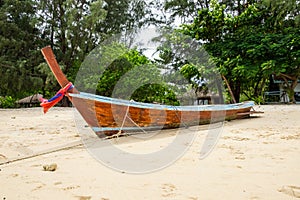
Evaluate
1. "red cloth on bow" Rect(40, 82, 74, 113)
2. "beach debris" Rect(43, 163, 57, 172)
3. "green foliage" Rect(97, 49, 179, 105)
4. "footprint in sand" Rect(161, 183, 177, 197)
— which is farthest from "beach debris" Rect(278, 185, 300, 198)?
"green foliage" Rect(97, 49, 179, 105)

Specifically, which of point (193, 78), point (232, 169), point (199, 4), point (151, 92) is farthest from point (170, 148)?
point (199, 4)

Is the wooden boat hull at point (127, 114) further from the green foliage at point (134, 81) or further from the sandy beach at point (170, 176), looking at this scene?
the green foliage at point (134, 81)

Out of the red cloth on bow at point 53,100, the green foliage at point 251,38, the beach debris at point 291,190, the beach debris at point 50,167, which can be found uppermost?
the green foliage at point 251,38

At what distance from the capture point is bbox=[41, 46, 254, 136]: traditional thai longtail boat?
12.3ft

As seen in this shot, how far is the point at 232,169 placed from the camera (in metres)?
2.31

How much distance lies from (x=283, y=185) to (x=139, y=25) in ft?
59.5

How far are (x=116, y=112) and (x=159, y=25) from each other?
1563cm

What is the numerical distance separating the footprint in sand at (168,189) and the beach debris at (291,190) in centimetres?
77

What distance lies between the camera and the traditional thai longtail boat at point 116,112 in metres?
3.75

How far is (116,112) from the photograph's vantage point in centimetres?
421

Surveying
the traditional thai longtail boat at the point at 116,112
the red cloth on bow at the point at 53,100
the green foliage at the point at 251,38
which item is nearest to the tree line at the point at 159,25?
the green foliage at the point at 251,38

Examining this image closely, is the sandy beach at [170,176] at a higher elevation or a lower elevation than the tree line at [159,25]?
lower

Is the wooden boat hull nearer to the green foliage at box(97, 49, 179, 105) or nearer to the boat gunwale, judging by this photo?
the boat gunwale

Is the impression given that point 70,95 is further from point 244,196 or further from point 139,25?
point 139,25
